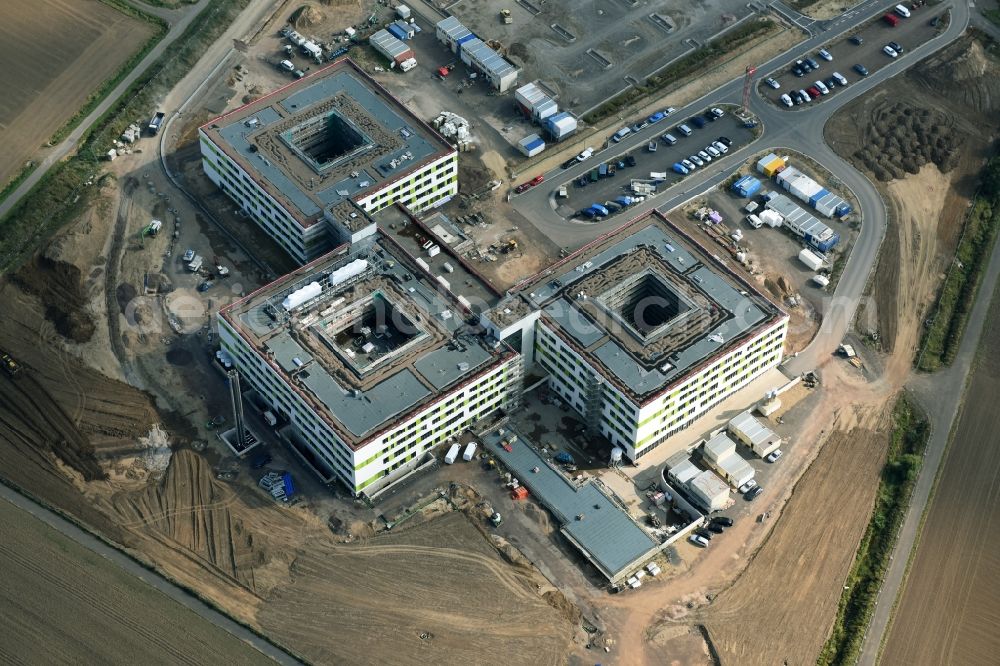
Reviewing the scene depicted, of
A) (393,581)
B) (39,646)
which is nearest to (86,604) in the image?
(39,646)

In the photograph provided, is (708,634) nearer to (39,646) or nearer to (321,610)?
(321,610)

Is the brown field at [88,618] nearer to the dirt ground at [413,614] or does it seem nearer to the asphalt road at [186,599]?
the asphalt road at [186,599]

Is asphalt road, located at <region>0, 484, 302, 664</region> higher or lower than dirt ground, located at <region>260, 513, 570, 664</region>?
higher

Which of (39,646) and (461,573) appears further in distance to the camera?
(461,573)

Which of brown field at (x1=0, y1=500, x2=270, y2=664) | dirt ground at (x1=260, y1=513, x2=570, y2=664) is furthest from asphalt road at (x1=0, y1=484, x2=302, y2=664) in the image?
dirt ground at (x1=260, y1=513, x2=570, y2=664)

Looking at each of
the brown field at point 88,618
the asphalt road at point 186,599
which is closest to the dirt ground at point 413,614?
the asphalt road at point 186,599

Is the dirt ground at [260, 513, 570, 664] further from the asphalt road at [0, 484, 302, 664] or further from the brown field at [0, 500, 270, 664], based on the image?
the brown field at [0, 500, 270, 664]

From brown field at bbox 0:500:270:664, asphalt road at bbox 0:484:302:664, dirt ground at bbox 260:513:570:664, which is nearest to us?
brown field at bbox 0:500:270:664

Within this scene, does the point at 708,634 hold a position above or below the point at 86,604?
below
